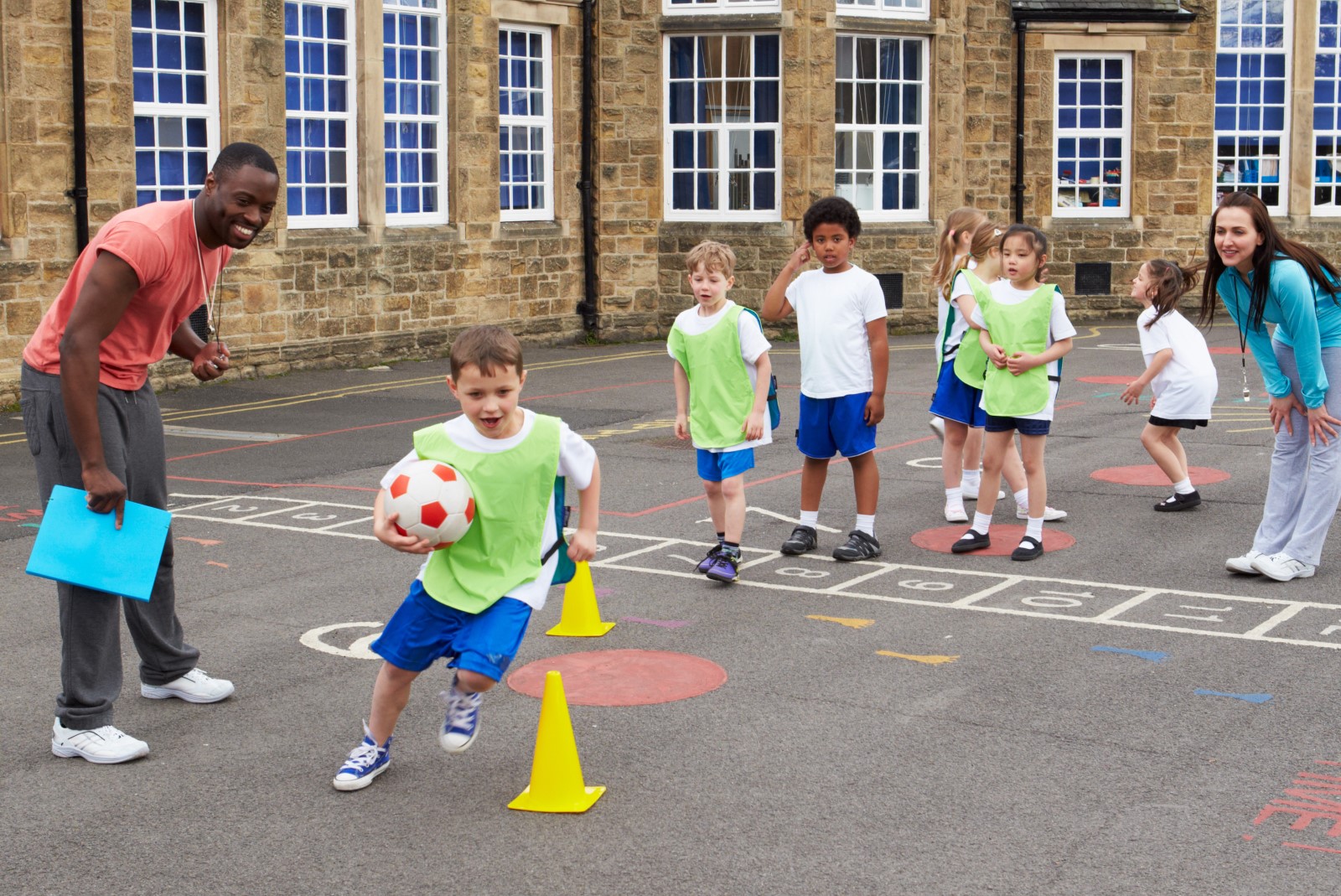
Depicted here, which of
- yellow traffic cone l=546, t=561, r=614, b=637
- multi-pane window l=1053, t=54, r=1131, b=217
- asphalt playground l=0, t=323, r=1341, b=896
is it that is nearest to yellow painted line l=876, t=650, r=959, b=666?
asphalt playground l=0, t=323, r=1341, b=896

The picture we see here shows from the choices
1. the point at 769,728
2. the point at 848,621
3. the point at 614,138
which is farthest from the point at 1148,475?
the point at 614,138

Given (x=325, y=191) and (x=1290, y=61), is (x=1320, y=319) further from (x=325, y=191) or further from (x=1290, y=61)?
(x=1290, y=61)

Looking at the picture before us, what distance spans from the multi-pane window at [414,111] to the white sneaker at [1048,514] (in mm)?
11670

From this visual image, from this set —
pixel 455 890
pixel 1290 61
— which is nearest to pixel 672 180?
pixel 1290 61

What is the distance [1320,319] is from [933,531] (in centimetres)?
246

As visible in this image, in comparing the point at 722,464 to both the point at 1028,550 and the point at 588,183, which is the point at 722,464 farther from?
the point at 588,183

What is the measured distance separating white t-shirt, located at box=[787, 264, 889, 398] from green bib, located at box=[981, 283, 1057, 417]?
28.6 inches

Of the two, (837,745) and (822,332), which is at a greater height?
(822,332)

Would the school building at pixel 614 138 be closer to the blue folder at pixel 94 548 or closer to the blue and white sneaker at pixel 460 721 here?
the blue folder at pixel 94 548

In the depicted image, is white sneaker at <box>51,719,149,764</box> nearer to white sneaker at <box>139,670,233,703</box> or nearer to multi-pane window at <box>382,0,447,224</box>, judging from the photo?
white sneaker at <box>139,670,233,703</box>

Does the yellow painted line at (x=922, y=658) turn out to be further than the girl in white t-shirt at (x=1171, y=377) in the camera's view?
No

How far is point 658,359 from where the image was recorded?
65.7 feet

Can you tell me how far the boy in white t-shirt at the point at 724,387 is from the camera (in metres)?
8.08

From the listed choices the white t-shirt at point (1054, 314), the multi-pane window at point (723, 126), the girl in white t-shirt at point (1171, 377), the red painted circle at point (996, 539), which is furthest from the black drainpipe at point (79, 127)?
the girl in white t-shirt at point (1171, 377)
